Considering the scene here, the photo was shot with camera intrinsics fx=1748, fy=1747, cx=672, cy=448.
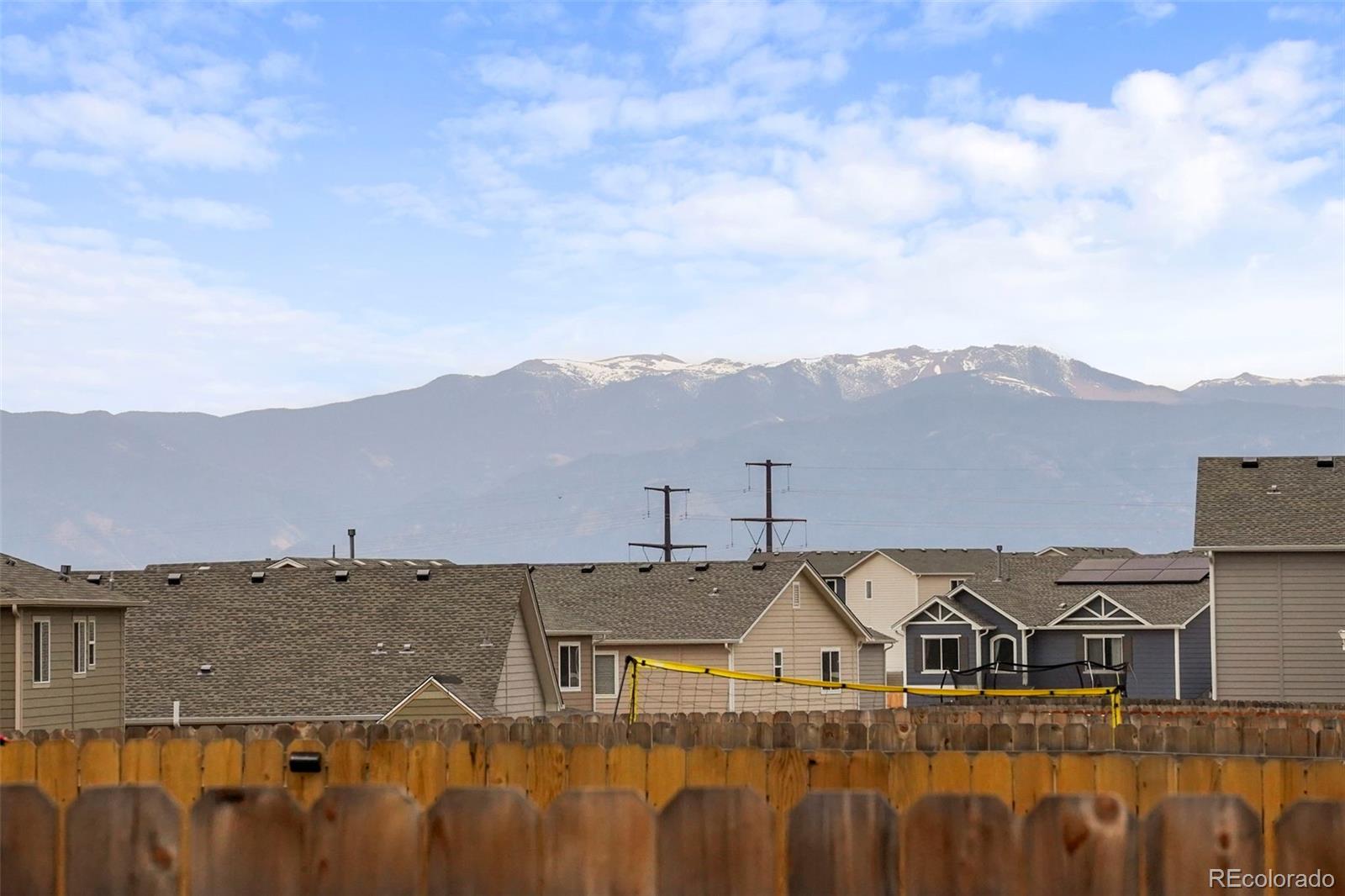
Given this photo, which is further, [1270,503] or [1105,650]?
[1105,650]

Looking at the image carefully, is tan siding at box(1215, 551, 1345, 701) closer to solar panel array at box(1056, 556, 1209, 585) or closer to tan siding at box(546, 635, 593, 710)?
tan siding at box(546, 635, 593, 710)

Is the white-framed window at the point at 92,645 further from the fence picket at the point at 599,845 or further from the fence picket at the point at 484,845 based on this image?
the fence picket at the point at 599,845

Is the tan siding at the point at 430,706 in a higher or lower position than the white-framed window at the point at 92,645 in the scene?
lower

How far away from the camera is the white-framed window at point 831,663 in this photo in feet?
199

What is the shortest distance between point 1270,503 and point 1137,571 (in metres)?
28.6

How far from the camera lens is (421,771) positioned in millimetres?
7988

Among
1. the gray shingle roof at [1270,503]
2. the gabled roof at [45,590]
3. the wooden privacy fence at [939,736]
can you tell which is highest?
the gray shingle roof at [1270,503]

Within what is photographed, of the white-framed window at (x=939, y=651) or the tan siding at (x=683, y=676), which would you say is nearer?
the tan siding at (x=683, y=676)

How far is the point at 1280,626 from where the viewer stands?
40.3 meters

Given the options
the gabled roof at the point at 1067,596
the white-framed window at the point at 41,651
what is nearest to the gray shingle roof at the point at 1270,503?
the gabled roof at the point at 1067,596

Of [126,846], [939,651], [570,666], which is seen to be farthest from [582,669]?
[126,846]

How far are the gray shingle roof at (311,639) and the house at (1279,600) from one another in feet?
54.6

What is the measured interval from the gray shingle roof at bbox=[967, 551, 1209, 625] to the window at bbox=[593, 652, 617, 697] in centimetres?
2053
